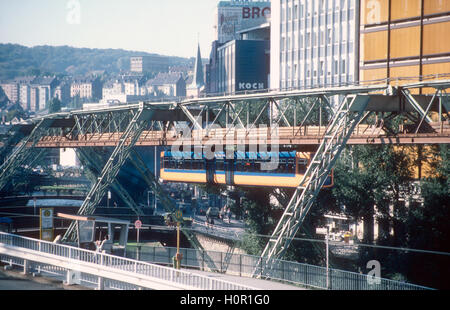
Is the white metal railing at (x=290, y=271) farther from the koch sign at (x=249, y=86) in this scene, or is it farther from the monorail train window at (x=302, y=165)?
the koch sign at (x=249, y=86)

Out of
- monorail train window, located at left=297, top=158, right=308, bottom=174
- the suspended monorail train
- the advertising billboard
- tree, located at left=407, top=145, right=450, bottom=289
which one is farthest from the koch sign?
monorail train window, located at left=297, top=158, right=308, bottom=174

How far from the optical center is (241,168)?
152ft

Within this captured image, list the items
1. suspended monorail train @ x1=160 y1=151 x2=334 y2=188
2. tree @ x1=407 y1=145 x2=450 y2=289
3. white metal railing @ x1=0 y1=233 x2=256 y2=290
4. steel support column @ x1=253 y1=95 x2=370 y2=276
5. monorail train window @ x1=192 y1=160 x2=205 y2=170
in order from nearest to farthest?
white metal railing @ x1=0 y1=233 x2=256 y2=290
steel support column @ x1=253 y1=95 x2=370 y2=276
tree @ x1=407 y1=145 x2=450 y2=289
suspended monorail train @ x1=160 y1=151 x2=334 y2=188
monorail train window @ x1=192 y1=160 x2=205 y2=170

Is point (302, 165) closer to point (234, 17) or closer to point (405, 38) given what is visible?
point (405, 38)

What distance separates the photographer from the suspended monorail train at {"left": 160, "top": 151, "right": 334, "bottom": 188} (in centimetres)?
4156

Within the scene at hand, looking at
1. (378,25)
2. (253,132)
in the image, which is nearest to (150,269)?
(253,132)

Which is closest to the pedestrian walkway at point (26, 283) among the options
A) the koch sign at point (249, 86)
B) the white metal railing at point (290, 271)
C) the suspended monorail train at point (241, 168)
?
the white metal railing at point (290, 271)

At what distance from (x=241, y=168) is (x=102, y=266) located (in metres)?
20.4

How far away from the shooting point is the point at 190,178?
51531mm

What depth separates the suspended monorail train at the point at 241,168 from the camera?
41.6 metres

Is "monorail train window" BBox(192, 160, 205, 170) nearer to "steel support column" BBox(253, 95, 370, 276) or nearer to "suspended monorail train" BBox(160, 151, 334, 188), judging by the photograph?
"suspended monorail train" BBox(160, 151, 334, 188)

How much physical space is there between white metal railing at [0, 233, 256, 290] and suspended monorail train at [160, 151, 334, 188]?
15918 mm

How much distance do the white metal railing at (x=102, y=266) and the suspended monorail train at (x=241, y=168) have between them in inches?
627

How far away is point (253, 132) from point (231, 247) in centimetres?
1383
